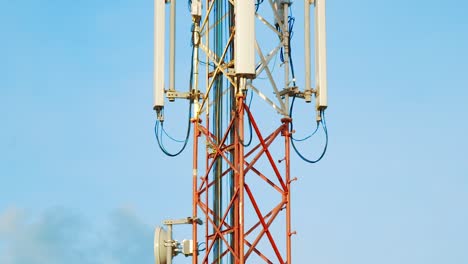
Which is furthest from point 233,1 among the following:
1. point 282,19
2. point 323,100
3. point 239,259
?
point 239,259

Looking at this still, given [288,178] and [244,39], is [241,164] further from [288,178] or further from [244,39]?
[244,39]

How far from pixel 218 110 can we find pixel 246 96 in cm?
181

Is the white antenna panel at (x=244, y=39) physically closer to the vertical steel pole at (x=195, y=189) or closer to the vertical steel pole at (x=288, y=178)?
the vertical steel pole at (x=288, y=178)

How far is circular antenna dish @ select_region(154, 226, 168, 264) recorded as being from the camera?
3284 centimetres

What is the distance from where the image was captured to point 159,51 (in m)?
36.2

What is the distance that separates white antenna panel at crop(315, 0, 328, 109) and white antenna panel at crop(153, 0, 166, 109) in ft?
15.4

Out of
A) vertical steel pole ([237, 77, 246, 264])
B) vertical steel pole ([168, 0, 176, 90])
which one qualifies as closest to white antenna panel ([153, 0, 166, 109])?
vertical steel pole ([168, 0, 176, 90])

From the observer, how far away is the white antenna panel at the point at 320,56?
35.0m

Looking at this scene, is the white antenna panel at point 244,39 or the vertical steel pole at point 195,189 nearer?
the white antenna panel at point 244,39

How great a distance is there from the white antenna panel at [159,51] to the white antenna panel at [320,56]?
4709 millimetres

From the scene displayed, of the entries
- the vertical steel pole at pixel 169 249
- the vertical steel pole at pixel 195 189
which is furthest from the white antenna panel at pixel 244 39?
the vertical steel pole at pixel 169 249

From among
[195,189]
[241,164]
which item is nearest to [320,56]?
[241,164]

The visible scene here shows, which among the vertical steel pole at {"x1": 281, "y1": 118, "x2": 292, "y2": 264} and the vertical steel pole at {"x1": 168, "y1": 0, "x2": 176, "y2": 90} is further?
the vertical steel pole at {"x1": 168, "y1": 0, "x2": 176, "y2": 90}

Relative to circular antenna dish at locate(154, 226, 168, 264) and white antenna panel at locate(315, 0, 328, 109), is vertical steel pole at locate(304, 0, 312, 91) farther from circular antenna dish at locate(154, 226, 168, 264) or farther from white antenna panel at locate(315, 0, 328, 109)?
circular antenna dish at locate(154, 226, 168, 264)
